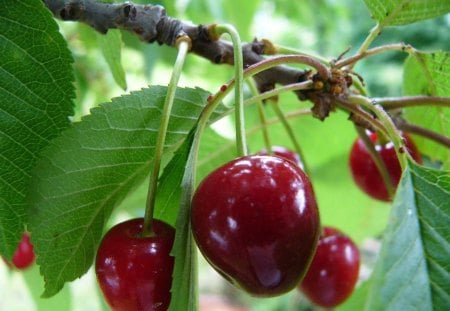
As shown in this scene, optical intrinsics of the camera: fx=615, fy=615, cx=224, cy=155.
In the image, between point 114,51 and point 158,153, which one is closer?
point 158,153

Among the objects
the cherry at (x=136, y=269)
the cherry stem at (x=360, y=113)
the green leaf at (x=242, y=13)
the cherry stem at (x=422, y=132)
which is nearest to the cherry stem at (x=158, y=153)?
the cherry at (x=136, y=269)

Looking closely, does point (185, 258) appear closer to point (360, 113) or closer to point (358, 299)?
point (360, 113)

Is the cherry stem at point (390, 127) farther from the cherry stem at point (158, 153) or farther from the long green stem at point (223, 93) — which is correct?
the cherry stem at point (158, 153)

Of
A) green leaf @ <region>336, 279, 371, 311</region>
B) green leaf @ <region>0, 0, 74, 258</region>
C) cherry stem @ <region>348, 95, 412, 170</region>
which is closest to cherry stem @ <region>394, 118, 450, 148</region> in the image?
cherry stem @ <region>348, 95, 412, 170</region>

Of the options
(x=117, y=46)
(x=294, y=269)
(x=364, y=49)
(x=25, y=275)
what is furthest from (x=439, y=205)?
(x=25, y=275)

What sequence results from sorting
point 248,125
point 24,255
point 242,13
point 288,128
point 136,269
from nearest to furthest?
point 136,269
point 288,128
point 24,255
point 248,125
point 242,13

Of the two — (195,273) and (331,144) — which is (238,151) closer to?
(195,273)

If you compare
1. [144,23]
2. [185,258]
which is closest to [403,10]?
[144,23]

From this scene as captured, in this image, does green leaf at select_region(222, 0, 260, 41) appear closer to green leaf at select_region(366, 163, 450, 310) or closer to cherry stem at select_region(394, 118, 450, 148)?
cherry stem at select_region(394, 118, 450, 148)
